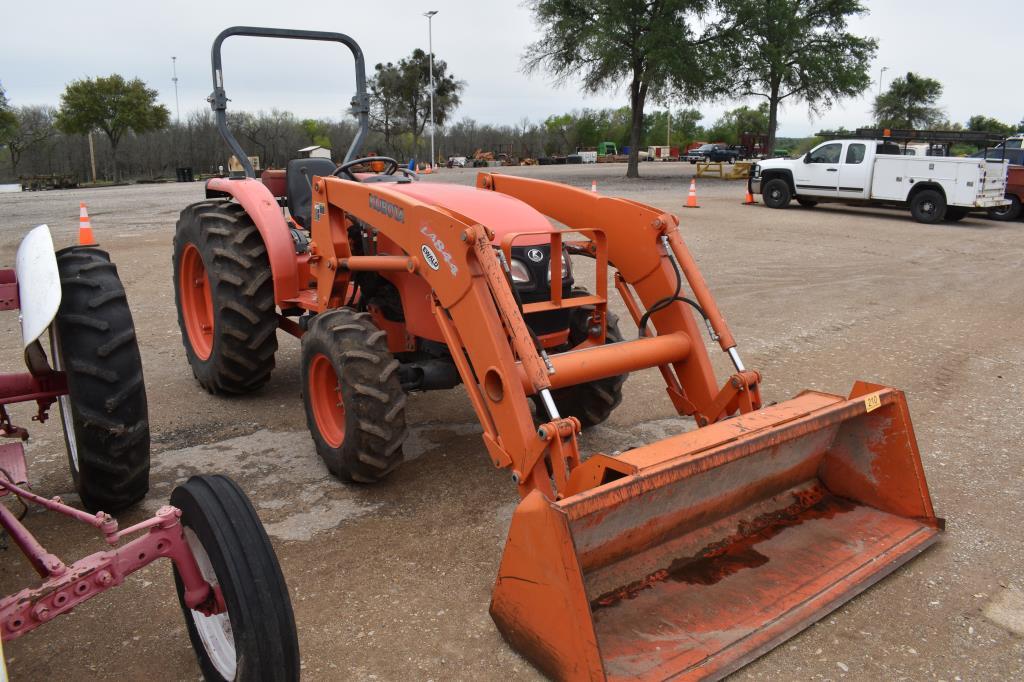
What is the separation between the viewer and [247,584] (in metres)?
2.10

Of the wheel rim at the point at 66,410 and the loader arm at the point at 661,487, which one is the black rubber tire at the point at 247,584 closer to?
the loader arm at the point at 661,487

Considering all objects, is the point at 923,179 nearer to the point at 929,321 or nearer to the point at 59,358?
the point at 929,321

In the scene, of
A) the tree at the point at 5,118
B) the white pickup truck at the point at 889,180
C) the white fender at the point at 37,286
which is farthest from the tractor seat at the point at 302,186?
the tree at the point at 5,118

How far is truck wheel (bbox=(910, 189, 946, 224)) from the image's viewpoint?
1611 cm

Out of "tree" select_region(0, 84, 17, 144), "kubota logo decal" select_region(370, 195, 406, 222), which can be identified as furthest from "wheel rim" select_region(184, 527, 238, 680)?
"tree" select_region(0, 84, 17, 144)

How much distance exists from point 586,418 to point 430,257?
1.61 metres

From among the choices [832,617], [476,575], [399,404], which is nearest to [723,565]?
[832,617]

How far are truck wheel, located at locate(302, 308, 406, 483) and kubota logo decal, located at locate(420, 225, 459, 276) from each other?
52 centimetres

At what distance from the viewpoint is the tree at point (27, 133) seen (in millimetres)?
42344

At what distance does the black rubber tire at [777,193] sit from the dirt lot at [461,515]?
10069 millimetres

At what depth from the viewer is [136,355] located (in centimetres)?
330

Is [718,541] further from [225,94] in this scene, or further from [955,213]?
[955,213]

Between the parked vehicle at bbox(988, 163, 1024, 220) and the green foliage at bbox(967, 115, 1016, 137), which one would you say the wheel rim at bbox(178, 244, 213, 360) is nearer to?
the parked vehicle at bbox(988, 163, 1024, 220)

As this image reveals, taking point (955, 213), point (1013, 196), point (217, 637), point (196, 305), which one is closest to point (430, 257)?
point (217, 637)
